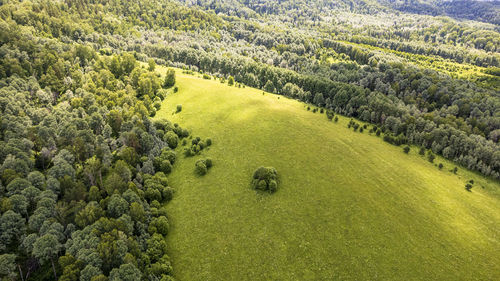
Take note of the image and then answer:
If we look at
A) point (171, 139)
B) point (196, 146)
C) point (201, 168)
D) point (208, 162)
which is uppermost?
point (171, 139)

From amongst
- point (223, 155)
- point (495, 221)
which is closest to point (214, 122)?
point (223, 155)

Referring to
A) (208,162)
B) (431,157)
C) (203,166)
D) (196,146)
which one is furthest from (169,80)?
(431,157)

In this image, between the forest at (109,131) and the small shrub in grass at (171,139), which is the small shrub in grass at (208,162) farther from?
the small shrub in grass at (171,139)

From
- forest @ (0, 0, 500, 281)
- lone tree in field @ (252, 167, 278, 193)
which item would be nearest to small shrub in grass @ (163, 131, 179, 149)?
forest @ (0, 0, 500, 281)

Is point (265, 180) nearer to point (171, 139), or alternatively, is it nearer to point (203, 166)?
point (203, 166)

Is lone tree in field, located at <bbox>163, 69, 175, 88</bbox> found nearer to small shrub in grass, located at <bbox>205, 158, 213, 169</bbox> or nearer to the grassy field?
the grassy field

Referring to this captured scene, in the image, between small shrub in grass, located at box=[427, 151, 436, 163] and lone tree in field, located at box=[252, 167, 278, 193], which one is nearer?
lone tree in field, located at box=[252, 167, 278, 193]


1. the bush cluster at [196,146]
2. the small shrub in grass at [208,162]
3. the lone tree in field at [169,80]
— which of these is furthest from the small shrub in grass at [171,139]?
the lone tree in field at [169,80]
